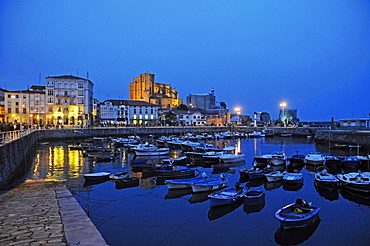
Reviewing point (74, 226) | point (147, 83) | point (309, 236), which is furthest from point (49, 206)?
point (147, 83)

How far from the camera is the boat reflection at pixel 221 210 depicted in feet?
53.8

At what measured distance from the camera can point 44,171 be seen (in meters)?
29.2

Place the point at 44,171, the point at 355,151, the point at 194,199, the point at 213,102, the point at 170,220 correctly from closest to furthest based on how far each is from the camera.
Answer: the point at 170,220 < the point at 194,199 < the point at 44,171 < the point at 355,151 < the point at 213,102

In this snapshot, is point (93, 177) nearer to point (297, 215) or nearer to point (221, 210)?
point (221, 210)

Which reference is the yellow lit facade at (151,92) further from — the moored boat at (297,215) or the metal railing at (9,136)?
the moored boat at (297,215)

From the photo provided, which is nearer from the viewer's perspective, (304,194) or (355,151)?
(304,194)

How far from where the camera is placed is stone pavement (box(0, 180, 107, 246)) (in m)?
9.83

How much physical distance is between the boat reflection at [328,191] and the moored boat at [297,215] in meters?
5.63

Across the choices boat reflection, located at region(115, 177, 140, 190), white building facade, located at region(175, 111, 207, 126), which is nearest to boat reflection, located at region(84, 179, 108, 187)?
boat reflection, located at region(115, 177, 140, 190)

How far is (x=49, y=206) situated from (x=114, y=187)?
8.67 meters

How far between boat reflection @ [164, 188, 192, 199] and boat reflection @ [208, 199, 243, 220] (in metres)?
3.56

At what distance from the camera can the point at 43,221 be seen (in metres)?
11.7

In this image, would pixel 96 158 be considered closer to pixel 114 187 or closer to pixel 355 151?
pixel 114 187

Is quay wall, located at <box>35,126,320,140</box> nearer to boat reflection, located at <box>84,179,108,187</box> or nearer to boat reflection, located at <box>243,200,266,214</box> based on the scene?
boat reflection, located at <box>84,179,108,187</box>
